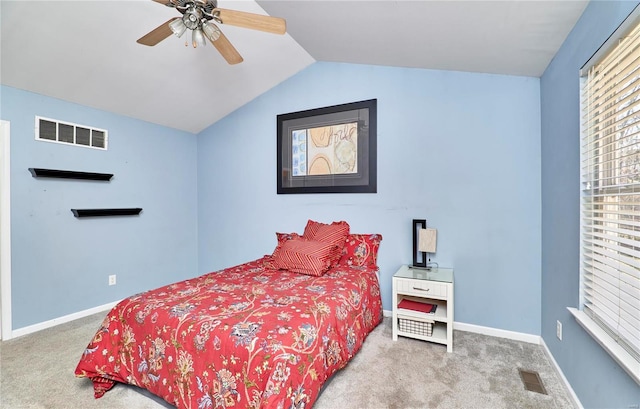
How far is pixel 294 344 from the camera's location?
1470 mm

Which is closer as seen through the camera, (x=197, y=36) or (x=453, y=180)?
(x=197, y=36)

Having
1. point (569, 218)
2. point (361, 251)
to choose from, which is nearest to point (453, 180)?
point (569, 218)

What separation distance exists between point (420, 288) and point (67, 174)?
3595mm

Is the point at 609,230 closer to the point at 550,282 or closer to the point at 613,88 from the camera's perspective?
the point at 613,88

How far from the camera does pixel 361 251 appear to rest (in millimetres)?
3014

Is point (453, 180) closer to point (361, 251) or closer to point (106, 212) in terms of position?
point (361, 251)

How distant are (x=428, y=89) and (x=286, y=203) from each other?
6.69ft

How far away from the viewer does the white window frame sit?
1.19 m

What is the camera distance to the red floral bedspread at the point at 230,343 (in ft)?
4.58

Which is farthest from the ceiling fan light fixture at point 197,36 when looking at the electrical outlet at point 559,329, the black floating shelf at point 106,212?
the electrical outlet at point 559,329

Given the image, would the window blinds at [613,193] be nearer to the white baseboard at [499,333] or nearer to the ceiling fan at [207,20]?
the white baseboard at [499,333]

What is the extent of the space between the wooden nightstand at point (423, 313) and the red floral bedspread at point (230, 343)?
1.41 feet

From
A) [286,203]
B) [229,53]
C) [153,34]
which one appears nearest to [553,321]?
[286,203]

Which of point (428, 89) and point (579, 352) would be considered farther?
point (428, 89)
